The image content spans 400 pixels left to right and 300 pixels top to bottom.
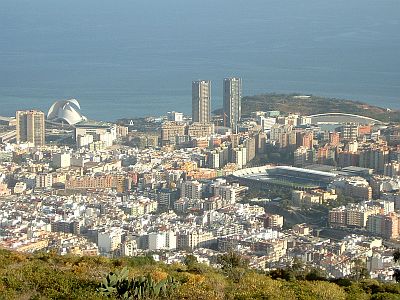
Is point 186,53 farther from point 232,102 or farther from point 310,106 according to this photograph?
point 232,102

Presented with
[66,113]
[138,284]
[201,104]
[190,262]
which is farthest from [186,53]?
[138,284]

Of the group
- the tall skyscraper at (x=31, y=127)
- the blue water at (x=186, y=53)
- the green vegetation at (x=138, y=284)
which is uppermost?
the blue water at (x=186, y=53)

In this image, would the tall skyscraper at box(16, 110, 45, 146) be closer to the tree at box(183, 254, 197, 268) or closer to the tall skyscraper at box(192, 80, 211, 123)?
the tall skyscraper at box(192, 80, 211, 123)

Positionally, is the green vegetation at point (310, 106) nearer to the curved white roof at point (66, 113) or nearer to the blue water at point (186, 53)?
the blue water at point (186, 53)

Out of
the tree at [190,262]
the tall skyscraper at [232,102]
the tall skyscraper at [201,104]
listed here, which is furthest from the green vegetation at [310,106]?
the tree at [190,262]

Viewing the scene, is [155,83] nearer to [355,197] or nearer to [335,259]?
[355,197]
